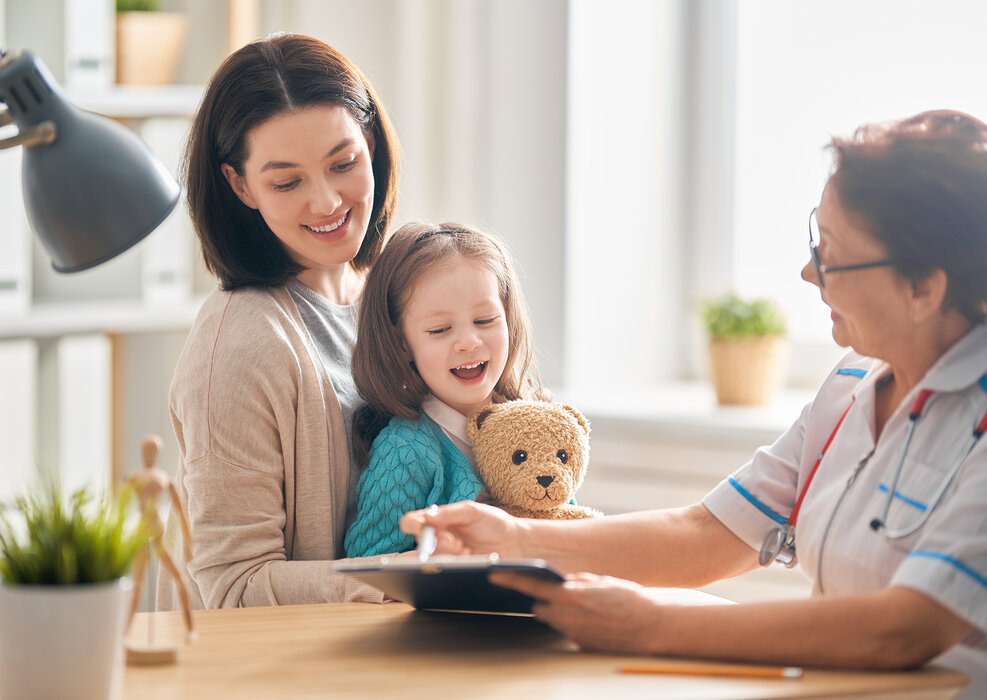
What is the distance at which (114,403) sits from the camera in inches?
111

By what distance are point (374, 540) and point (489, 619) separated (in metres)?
0.25

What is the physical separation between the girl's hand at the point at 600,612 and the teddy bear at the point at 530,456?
32 cm

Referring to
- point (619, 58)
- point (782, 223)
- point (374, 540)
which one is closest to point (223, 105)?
point (374, 540)

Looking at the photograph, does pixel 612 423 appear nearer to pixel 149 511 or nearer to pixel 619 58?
pixel 619 58

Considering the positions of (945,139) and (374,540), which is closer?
(945,139)

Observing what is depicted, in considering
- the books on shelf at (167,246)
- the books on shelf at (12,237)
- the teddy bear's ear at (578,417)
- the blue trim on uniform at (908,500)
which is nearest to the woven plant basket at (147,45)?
the books on shelf at (167,246)

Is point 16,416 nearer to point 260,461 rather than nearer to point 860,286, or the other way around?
point 260,461

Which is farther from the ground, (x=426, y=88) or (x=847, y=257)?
(x=426, y=88)

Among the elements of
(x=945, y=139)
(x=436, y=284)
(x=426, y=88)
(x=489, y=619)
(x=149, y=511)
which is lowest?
(x=489, y=619)

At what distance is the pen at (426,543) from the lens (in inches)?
48.6

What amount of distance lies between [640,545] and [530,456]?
7.2 inches

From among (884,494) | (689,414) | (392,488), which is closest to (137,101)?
(689,414)

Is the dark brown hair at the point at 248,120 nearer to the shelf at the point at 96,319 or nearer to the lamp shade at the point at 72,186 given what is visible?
the lamp shade at the point at 72,186

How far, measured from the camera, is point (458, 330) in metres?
1.59
